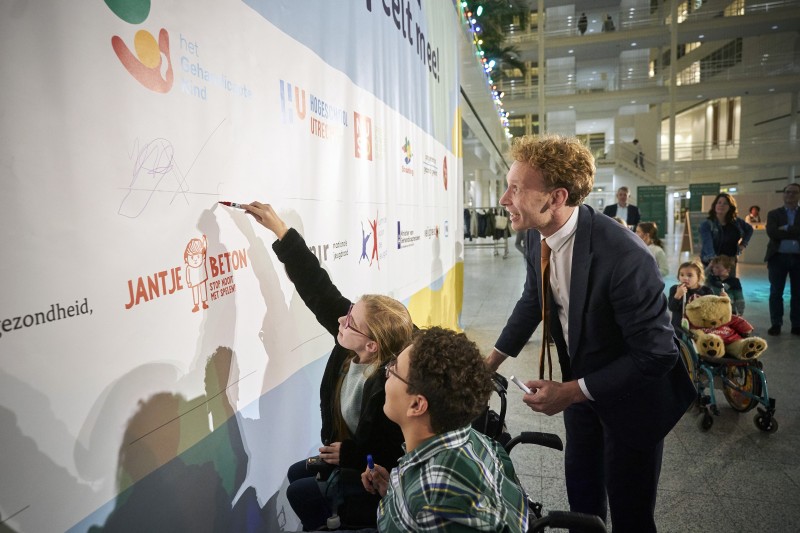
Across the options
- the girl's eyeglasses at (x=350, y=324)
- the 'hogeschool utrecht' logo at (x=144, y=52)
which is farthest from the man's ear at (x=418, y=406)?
the 'hogeschool utrecht' logo at (x=144, y=52)

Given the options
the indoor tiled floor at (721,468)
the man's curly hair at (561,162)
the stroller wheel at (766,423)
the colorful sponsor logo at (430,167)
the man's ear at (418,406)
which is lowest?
the indoor tiled floor at (721,468)

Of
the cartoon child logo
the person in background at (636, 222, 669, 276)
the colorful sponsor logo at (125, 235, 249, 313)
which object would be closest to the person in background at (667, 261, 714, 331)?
the person in background at (636, 222, 669, 276)

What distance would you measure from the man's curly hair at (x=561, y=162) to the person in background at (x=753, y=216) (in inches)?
540

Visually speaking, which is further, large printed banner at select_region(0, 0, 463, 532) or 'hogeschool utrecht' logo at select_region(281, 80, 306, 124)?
'hogeschool utrecht' logo at select_region(281, 80, 306, 124)

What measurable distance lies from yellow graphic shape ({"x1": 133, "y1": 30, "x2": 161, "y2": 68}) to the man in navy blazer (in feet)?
3.64

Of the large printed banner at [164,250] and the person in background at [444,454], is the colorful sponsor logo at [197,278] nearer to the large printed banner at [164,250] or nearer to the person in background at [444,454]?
the large printed banner at [164,250]

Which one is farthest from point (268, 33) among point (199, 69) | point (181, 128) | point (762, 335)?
point (762, 335)

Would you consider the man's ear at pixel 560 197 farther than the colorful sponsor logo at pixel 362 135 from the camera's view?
No

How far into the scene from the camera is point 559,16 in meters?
21.3

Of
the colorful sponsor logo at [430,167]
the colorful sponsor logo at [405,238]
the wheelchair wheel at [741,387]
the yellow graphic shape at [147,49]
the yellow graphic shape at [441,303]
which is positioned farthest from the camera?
the colorful sponsor logo at [430,167]

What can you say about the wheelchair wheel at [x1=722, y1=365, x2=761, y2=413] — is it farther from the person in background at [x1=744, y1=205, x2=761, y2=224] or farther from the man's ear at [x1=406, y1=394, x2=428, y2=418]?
the person in background at [x1=744, y1=205, x2=761, y2=224]

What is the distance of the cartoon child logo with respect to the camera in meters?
1.46

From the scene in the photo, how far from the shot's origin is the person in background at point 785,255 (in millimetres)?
5348

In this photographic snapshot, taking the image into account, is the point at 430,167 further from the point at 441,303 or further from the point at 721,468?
the point at 721,468
